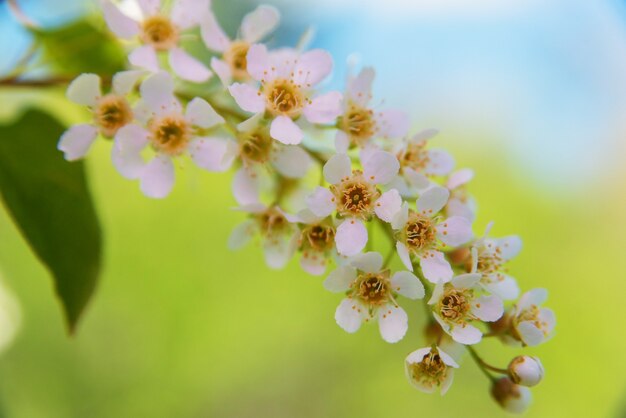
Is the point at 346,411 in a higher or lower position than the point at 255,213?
lower

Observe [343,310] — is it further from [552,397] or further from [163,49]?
A: [552,397]

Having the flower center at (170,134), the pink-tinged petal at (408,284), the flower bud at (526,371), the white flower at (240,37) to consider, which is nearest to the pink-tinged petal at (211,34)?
the white flower at (240,37)

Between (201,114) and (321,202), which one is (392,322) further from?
(201,114)

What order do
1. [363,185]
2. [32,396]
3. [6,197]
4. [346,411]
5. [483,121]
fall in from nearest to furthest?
1. [363,185]
2. [6,197]
3. [32,396]
4. [346,411]
5. [483,121]

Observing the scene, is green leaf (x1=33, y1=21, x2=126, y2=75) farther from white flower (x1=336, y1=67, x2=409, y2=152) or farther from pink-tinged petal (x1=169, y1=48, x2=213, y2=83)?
white flower (x1=336, y1=67, x2=409, y2=152)

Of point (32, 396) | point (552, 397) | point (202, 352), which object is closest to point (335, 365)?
point (202, 352)

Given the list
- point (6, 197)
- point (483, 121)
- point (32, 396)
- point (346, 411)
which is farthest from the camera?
point (483, 121)
